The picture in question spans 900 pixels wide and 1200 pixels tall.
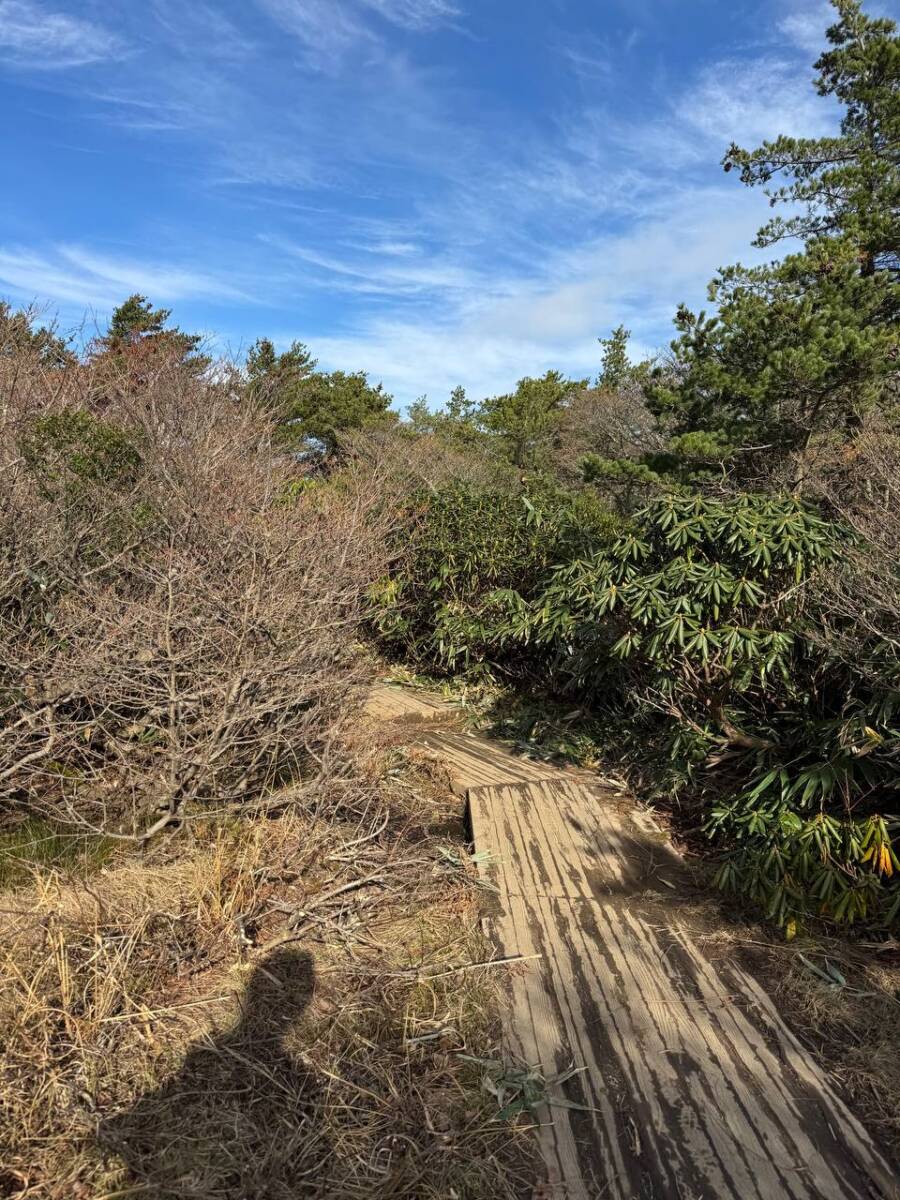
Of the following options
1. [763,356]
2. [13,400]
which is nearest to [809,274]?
[763,356]

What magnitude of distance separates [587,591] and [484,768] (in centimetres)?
136

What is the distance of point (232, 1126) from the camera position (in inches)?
76.2

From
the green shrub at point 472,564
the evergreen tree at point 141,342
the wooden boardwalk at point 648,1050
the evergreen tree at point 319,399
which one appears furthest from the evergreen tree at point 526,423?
the wooden boardwalk at point 648,1050

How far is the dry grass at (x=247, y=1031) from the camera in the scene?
183cm

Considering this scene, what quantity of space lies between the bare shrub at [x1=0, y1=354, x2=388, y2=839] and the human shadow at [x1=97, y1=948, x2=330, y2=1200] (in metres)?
1.28

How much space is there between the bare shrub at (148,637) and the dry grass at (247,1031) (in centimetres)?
50

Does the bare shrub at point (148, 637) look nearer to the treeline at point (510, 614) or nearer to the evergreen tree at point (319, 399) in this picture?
the treeline at point (510, 614)

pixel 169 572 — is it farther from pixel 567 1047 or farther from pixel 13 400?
pixel 13 400

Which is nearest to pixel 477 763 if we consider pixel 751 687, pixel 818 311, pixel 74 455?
pixel 751 687

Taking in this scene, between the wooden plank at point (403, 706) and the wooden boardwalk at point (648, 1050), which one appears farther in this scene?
the wooden plank at point (403, 706)

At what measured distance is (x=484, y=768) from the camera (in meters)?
4.76

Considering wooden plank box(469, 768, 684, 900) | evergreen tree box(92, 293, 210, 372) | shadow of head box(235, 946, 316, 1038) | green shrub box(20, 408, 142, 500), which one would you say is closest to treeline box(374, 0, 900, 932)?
wooden plank box(469, 768, 684, 900)

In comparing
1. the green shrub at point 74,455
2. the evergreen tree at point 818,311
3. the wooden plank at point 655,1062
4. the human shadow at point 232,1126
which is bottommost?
the human shadow at point 232,1126

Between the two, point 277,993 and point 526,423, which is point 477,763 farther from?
point 526,423
